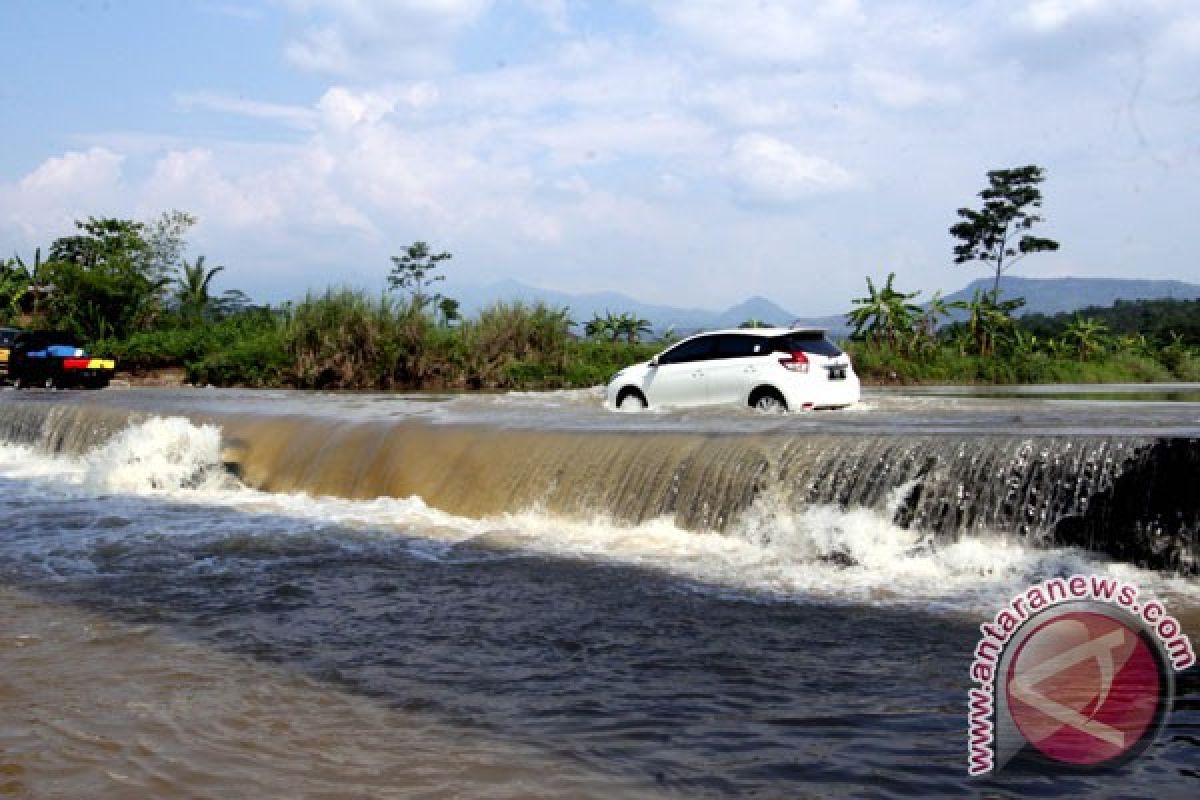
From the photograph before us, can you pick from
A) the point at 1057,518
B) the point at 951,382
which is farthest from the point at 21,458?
the point at 951,382

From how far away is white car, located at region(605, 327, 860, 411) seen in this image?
51.0 ft

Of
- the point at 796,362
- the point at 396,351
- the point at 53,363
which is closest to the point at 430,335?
the point at 396,351


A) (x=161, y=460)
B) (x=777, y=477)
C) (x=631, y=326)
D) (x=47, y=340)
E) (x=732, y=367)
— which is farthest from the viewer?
(x=631, y=326)

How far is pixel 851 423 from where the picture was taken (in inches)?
505

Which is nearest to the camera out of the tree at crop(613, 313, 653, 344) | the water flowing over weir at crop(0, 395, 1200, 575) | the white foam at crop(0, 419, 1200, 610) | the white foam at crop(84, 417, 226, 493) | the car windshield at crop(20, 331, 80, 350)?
the white foam at crop(0, 419, 1200, 610)

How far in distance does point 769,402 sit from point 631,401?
9.46 feet

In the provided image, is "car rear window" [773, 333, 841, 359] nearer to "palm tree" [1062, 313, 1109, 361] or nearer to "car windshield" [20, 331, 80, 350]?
"car windshield" [20, 331, 80, 350]

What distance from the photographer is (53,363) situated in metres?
27.8

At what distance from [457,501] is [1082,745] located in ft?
26.8

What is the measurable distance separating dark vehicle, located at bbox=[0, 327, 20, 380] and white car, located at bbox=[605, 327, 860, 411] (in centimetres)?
2064

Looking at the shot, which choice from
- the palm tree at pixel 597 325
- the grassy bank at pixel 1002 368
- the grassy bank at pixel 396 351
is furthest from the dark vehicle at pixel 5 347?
the grassy bank at pixel 1002 368

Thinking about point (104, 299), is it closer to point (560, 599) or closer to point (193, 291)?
point (193, 291)

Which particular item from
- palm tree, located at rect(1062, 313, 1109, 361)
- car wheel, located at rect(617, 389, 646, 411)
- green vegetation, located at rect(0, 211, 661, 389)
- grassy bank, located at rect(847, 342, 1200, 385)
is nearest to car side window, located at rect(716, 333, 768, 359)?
car wheel, located at rect(617, 389, 646, 411)

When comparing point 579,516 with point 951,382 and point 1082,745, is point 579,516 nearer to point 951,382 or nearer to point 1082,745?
point 1082,745
